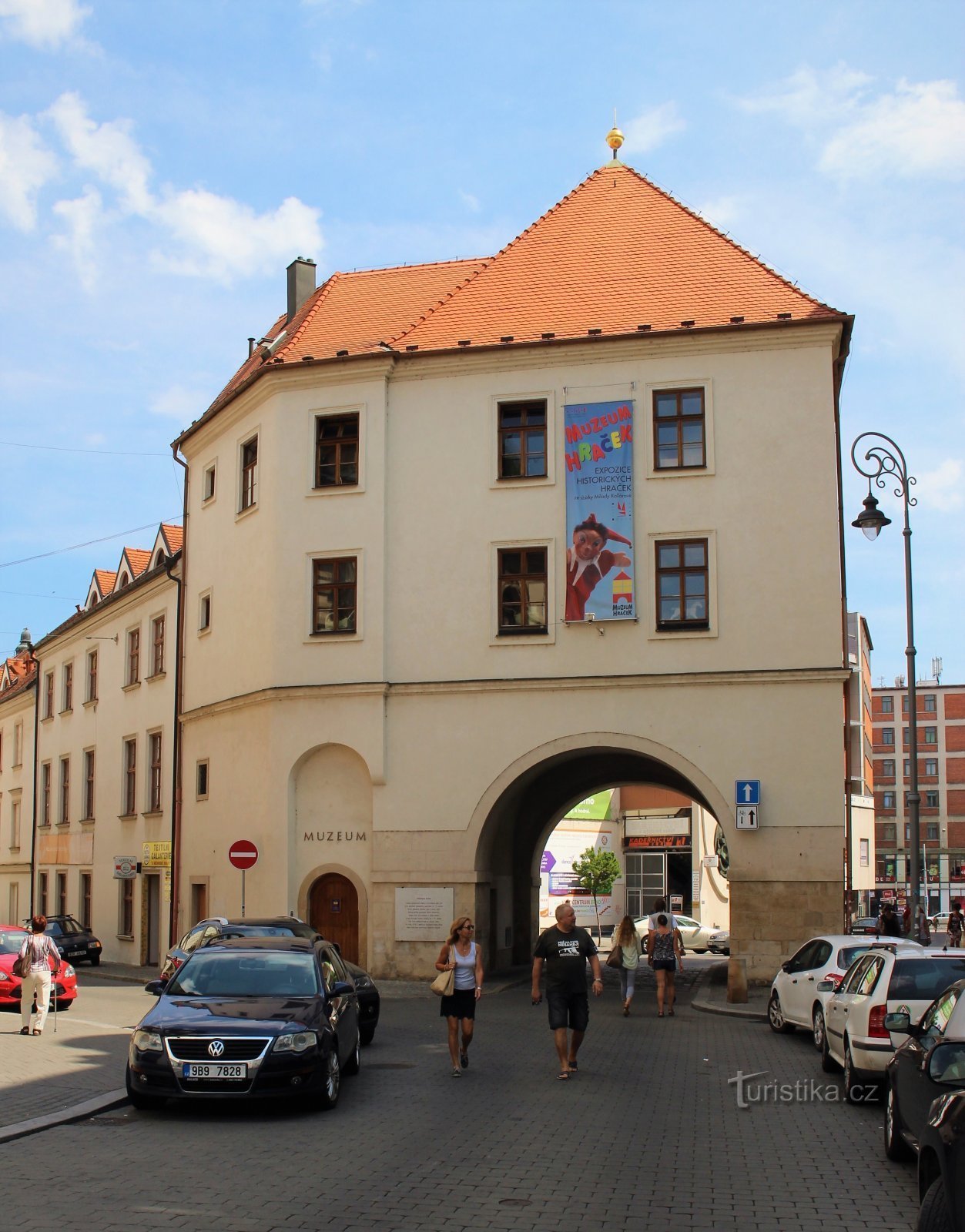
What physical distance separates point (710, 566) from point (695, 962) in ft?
66.6

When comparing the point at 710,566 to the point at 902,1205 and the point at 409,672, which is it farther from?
the point at 902,1205

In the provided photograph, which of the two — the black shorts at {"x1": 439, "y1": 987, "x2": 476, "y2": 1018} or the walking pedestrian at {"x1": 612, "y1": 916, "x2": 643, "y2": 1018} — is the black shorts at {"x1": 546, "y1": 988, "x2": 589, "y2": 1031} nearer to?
the black shorts at {"x1": 439, "y1": 987, "x2": 476, "y2": 1018}

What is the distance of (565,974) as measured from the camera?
47.9 feet

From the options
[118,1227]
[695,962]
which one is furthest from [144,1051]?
[695,962]

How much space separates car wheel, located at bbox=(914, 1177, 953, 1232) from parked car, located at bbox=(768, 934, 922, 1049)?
993 cm

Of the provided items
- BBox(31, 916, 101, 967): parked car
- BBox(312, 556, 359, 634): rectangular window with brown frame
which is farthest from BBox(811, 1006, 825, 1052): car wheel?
BBox(31, 916, 101, 967): parked car

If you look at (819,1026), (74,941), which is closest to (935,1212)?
(819,1026)

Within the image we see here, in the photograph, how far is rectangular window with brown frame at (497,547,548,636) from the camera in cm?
2764

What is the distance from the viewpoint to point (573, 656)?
2716 cm

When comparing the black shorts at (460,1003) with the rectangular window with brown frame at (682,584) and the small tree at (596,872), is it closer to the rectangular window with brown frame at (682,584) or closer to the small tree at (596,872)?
the rectangular window with brown frame at (682,584)

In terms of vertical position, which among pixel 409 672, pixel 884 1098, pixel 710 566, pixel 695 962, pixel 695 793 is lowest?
pixel 695 962

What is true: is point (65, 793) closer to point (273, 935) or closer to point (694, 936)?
point (694, 936)

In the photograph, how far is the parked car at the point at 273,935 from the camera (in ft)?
60.4

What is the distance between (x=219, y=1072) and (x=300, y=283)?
28.4 meters
